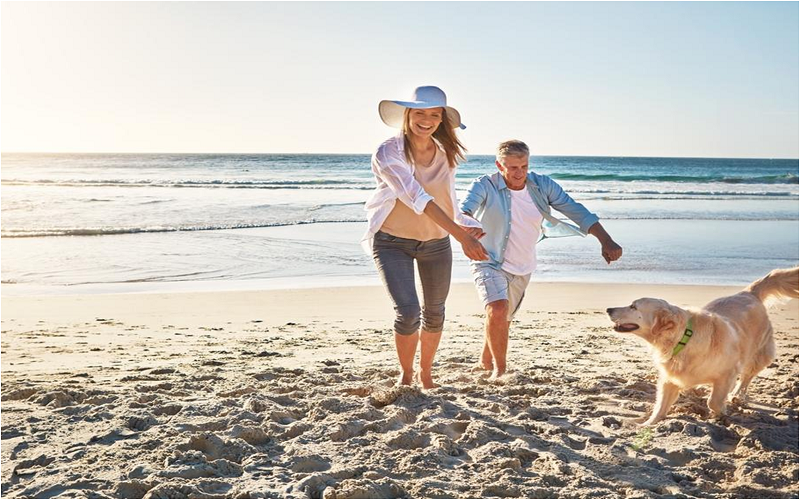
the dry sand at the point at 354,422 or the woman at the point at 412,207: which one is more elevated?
the woman at the point at 412,207

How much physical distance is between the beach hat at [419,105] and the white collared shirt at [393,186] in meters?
0.14

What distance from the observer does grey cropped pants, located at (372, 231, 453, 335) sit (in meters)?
4.60

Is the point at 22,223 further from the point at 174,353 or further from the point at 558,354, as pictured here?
the point at 558,354

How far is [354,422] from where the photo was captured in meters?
4.16

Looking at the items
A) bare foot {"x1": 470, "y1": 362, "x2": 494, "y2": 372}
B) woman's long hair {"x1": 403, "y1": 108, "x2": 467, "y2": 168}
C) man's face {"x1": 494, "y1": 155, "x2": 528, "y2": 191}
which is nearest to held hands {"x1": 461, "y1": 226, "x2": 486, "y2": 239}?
woman's long hair {"x1": 403, "y1": 108, "x2": 467, "y2": 168}

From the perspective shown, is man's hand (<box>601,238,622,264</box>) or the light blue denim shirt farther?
the light blue denim shirt

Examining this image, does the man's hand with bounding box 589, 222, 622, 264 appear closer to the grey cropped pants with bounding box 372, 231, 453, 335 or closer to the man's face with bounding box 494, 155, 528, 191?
the man's face with bounding box 494, 155, 528, 191

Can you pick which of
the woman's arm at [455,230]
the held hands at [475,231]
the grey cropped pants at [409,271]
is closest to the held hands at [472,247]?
the woman's arm at [455,230]

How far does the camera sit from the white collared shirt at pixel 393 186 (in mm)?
4285

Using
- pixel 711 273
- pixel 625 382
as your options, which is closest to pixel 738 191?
pixel 711 273

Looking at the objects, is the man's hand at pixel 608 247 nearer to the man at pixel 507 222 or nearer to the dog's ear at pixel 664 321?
the man at pixel 507 222

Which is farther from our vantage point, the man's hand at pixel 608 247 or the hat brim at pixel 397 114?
the man's hand at pixel 608 247

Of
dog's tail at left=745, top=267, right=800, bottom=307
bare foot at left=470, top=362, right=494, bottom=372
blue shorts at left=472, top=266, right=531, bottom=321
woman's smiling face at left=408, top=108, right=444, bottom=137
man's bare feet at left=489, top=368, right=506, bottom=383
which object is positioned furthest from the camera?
bare foot at left=470, top=362, right=494, bottom=372

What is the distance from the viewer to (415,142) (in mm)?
4562
